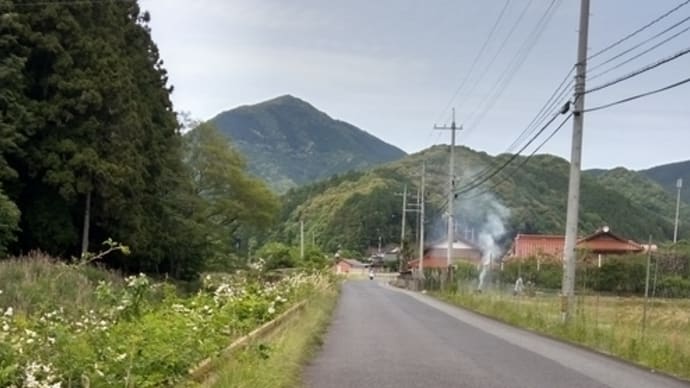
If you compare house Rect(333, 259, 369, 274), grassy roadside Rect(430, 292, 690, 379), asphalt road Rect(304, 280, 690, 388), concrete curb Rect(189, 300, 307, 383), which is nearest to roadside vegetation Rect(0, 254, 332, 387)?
concrete curb Rect(189, 300, 307, 383)

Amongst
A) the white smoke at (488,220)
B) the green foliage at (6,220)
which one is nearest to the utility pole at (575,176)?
the green foliage at (6,220)

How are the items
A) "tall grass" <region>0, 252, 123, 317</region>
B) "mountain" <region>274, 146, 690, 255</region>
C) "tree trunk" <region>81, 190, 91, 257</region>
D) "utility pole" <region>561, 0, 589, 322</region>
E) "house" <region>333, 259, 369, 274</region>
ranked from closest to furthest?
"tall grass" <region>0, 252, 123, 317</region> < "utility pole" <region>561, 0, 589, 322</region> < "tree trunk" <region>81, 190, 91, 257</region> < "mountain" <region>274, 146, 690, 255</region> < "house" <region>333, 259, 369, 274</region>

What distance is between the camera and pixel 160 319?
866cm

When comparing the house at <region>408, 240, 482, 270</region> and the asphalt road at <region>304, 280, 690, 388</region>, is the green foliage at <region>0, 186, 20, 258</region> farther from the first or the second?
the house at <region>408, 240, 482, 270</region>

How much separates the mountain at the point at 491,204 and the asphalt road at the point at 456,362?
30.2m

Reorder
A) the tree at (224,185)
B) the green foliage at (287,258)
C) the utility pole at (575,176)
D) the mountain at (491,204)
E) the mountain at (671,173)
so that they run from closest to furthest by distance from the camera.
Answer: the utility pole at (575,176)
the green foliage at (287,258)
the tree at (224,185)
the mountain at (491,204)
the mountain at (671,173)

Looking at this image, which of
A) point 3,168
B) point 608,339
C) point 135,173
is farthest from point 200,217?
point 608,339

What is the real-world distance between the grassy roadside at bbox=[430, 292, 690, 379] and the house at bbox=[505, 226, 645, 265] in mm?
23291

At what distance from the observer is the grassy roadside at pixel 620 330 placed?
14352mm

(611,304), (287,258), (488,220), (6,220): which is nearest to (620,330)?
(611,304)

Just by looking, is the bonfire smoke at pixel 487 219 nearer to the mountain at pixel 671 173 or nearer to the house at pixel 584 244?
the house at pixel 584 244

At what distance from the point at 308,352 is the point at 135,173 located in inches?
884

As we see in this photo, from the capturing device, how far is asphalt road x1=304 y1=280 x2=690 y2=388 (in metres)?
10.7

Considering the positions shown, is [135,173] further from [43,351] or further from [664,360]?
[43,351]
